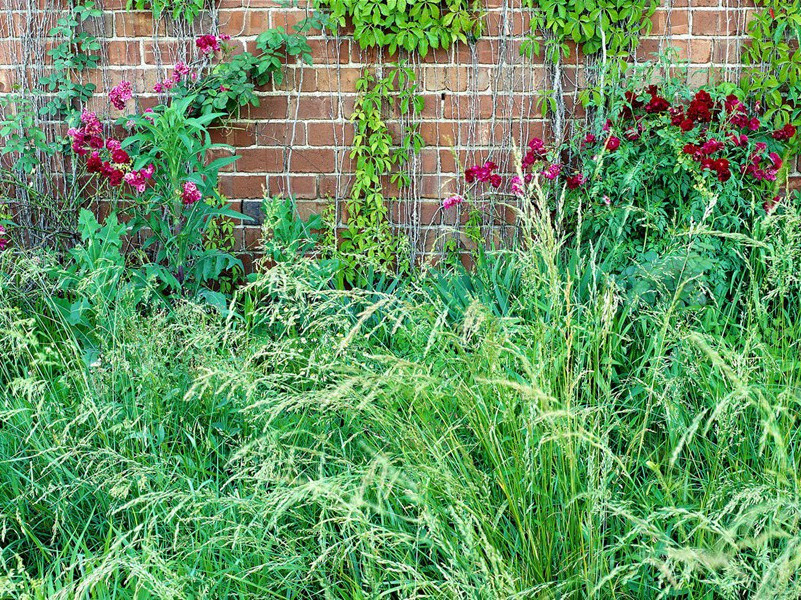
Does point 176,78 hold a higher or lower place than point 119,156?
higher

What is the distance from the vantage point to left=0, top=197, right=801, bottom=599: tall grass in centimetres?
138

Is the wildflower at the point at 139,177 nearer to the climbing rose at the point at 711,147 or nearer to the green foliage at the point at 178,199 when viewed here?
the green foliage at the point at 178,199

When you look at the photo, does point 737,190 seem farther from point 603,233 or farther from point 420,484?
point 420,484

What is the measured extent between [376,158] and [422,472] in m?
2.19

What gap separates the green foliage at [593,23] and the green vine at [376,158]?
0.59 meters

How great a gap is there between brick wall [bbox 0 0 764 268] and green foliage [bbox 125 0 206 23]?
0.06 metres

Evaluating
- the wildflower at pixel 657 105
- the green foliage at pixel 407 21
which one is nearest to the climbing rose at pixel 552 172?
the wildflower at pixel 657 105

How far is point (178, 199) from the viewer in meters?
3.07

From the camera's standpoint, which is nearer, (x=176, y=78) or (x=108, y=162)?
(x=108, y=162)

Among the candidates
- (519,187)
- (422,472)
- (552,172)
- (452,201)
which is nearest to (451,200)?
(452,201)

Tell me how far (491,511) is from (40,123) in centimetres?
304

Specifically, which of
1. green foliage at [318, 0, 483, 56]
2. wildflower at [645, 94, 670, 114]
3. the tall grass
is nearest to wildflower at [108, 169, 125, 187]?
the tall grass

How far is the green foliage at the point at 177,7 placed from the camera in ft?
11.4

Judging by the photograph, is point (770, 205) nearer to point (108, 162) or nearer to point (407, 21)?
Result: point (407, 21)
